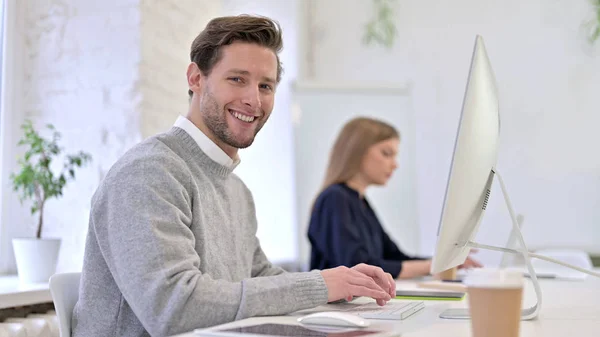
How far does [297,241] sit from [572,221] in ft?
5.12

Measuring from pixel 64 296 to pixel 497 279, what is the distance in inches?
35.5

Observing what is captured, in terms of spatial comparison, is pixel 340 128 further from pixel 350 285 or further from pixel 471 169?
pixel 471 169

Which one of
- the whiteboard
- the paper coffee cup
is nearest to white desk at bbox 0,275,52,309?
the paper coffee cup

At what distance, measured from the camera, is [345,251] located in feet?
9.05

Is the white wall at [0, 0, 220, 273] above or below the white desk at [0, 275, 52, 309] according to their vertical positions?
above

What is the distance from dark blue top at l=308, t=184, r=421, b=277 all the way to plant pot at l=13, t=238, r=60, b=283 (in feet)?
3.72

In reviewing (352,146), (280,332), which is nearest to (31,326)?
(280,332)

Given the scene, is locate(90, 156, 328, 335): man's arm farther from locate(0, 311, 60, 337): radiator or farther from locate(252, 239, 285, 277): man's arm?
locate(0, 311, 60, 337): radiator

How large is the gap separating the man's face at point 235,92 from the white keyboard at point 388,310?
19.7 inches

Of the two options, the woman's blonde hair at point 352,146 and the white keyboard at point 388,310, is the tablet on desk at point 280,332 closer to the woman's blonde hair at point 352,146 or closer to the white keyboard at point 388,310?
the white keyboard at point 388,310

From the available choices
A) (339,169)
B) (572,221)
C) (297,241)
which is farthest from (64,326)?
(572,221)

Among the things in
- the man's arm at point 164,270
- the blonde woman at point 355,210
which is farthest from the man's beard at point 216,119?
the blonde woman at point 355,210

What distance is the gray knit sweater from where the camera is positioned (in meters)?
1.21

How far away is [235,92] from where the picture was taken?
5.30 feet
